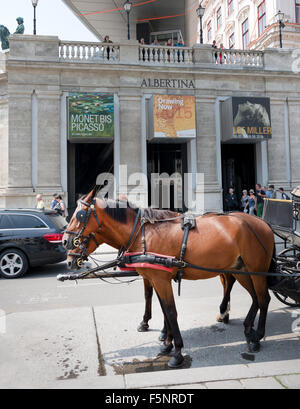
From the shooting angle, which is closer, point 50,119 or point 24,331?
point 24,331

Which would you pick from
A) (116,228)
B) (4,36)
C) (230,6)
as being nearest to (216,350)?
(116,228)

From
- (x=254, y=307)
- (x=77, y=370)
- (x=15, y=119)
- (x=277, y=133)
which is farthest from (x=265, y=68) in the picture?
(x=77, y=370)

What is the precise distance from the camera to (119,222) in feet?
13.7

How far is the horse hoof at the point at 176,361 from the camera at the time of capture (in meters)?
3.73

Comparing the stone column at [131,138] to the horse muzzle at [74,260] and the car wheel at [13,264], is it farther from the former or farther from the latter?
the horse muzzle at [74,260]

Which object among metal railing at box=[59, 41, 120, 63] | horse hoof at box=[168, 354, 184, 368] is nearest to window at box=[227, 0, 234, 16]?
metal railing at box=[59, 41, 120, 63]

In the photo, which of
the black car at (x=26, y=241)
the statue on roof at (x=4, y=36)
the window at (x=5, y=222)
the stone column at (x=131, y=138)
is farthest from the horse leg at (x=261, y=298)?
the statue on roof at (x=4, y=36)

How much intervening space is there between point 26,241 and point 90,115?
35.5 feet

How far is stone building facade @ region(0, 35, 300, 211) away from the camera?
1777 centimetres

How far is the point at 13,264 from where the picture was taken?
342 inches

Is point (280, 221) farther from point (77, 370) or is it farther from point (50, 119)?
point (50, 119)

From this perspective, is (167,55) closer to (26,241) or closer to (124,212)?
(26,241)

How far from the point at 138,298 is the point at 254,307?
2760mm

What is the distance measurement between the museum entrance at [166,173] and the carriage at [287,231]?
15.0m
